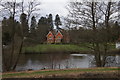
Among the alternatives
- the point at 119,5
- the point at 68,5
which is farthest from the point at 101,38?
the point at 68,5

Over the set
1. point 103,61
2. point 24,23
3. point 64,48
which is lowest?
point 103,61

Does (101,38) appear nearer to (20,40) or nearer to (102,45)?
(102,45)

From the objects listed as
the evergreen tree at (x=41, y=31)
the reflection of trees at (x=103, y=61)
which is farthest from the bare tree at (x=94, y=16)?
the evergreen tree at (x=41, y=31)

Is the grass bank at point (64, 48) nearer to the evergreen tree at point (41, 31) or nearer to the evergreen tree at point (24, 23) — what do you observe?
the evergreen tree at point (41, 31)

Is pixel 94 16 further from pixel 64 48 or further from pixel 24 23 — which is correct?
pixel 64 48

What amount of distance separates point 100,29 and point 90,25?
759mm

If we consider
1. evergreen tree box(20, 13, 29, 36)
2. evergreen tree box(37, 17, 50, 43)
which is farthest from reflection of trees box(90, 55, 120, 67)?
evergreen tree box(37, 17, 50, 43)

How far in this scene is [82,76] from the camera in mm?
6434

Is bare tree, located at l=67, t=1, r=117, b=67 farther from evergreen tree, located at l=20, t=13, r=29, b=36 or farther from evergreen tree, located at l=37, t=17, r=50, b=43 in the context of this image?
evergreen tree, located at l=37, t=17, r=50, b=43

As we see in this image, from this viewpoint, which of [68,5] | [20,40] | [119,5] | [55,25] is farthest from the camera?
[55,25]

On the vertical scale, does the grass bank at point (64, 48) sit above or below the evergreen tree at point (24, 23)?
below

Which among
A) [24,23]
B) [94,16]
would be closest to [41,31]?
[24,23]

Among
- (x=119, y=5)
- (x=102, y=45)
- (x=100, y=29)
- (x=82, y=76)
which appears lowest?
(x=82, y=76)

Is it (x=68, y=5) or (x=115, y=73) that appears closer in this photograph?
(x=115, y=73)
